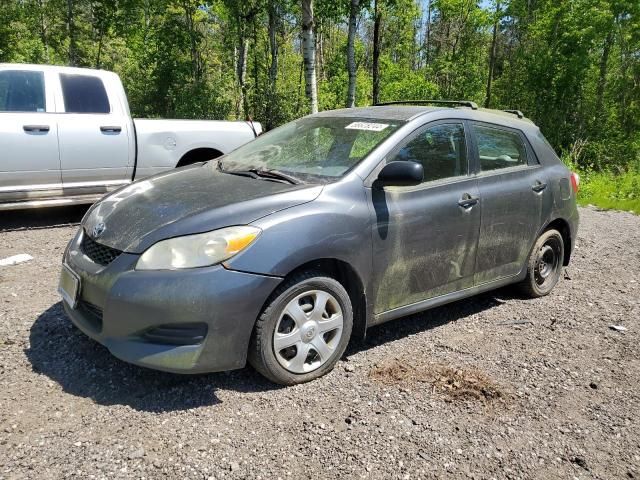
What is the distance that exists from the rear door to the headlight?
6.74 feet

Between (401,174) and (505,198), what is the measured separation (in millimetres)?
1310

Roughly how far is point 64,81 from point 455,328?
222 inches

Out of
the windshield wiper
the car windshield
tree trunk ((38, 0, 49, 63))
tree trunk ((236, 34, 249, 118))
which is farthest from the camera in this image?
tree trunk ((38, 0, 49, 63))

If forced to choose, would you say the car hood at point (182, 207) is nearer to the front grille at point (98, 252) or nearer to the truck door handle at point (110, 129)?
the front grille at point (98, 252)

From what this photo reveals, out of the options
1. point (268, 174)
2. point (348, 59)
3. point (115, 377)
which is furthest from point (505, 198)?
point (348, 59)

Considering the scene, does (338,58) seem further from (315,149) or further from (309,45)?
(315,149)

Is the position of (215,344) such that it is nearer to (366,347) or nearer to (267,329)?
(267,329)

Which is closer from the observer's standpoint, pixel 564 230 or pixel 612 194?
pixel 564 230

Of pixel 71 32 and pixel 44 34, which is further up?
pixel 44 34

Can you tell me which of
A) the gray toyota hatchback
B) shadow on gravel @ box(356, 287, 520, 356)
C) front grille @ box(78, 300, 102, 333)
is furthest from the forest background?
front grille @ box(78, 300, 102, 333)

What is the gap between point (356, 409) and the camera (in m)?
3.00

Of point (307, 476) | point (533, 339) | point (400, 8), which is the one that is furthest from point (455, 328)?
point (400, 8)

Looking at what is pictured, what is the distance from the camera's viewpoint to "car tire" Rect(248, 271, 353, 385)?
297 cm

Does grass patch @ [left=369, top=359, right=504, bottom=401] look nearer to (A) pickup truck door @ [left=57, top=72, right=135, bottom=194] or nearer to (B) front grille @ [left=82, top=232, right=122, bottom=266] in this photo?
(B) front grille @ [left=82, top=232, right=122, bottom=266]
